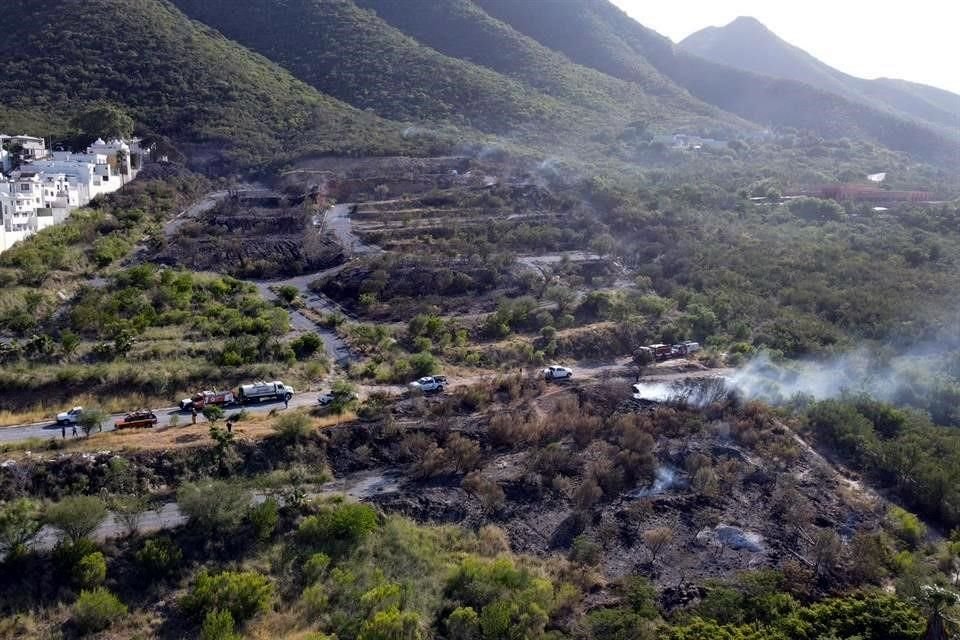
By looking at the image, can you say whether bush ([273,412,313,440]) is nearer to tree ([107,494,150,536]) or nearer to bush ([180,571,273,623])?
tree ([107,494,150,536])

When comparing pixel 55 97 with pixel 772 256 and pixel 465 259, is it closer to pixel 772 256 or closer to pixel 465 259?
pixel 465 259

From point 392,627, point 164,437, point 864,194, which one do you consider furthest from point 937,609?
point 864,194

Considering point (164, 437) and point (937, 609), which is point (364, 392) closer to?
point (164, 437)

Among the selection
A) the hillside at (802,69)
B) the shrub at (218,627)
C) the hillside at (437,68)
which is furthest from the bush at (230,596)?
the hillside at (802,69)

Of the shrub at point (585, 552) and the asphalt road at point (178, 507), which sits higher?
the shrub at point (585, 552)

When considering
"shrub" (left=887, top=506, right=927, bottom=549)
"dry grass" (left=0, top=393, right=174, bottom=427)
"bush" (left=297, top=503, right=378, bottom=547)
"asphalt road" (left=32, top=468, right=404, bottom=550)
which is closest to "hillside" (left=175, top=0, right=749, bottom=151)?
"dry grass" (left=0, top=393, right=174, bottom=427)

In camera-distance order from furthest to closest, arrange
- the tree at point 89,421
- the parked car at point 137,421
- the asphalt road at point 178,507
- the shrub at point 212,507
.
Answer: the parked car at point 137,421
the tree at point 89,421
the shrub at point 212,507
the asphalt road at point 178,507

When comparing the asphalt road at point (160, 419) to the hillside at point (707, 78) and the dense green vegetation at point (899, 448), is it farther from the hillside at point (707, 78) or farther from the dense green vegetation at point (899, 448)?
the hillside at point (707, 78)

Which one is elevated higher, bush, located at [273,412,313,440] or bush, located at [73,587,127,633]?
bush, located at [273,412,313,440]
